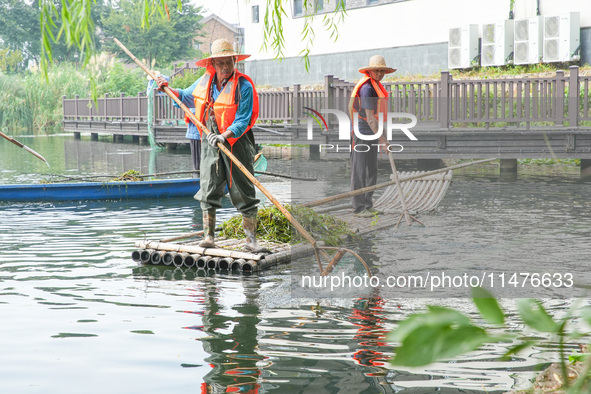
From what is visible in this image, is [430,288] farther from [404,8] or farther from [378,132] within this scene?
[404,8]

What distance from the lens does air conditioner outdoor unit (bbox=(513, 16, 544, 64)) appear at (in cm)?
2180

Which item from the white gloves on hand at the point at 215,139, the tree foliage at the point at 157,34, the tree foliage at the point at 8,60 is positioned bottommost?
the white gloves on hand at the point at 215,139

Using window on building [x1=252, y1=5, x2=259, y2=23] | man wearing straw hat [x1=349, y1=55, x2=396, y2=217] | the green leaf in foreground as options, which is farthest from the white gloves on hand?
window on building [x1=252, y1=5, x2=259, y2=23]

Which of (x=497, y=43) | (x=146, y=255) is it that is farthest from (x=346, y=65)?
(x=146, y=255)

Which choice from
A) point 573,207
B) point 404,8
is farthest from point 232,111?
point 404,8

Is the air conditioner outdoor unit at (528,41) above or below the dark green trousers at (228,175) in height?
above

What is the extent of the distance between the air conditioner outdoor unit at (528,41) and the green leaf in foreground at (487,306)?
22387 mm

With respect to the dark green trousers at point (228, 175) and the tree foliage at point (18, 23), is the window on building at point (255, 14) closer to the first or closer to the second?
the dark green trousers at point (228, 175)

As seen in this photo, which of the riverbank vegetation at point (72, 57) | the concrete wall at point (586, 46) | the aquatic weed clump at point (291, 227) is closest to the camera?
the aquatic weed clump at point (291, 227)

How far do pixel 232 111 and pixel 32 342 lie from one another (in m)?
2.92

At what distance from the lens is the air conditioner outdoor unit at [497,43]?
22625mm

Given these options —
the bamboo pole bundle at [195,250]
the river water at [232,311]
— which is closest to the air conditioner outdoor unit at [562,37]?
the river water at [232,311]

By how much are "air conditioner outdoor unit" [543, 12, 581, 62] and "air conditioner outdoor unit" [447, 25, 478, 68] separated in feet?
8.04

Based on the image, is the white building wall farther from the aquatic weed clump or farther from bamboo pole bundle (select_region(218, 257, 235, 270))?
bamboo pole bundle (select_region(218, 257, 235, 270))
